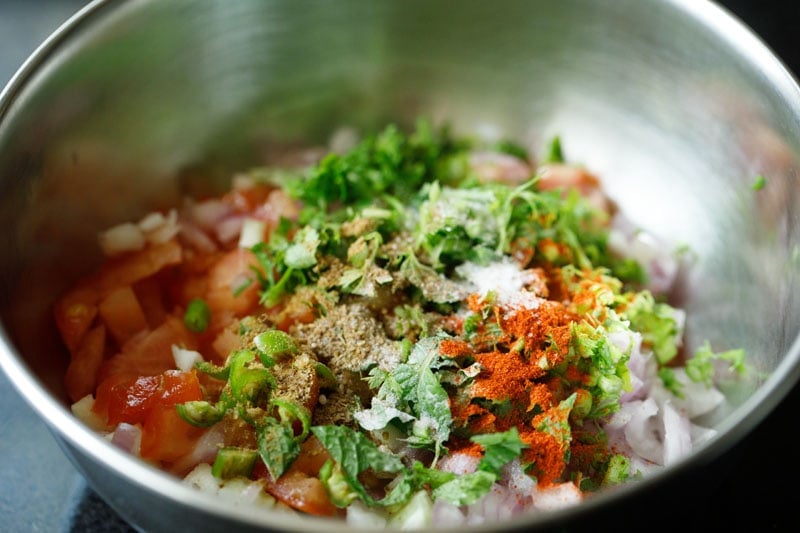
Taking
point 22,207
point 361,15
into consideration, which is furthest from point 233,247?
point 361,15

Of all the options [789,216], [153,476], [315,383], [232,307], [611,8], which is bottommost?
[232,307]

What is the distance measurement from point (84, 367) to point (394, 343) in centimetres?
67

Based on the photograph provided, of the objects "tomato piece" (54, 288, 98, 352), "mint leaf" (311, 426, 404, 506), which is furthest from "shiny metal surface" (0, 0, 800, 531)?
"mint leaf" (311, 426, 404, 506)

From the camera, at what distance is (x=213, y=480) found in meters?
1.41

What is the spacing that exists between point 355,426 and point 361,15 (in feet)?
3.74

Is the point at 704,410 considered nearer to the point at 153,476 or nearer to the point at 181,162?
the point at 153,476

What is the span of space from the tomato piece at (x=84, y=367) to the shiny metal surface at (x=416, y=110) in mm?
31

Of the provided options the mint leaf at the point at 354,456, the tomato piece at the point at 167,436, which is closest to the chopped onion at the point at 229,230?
the tomato piece at the point at 167,436

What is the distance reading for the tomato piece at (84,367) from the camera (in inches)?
66.4

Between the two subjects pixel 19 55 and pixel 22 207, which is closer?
pixel 22 207

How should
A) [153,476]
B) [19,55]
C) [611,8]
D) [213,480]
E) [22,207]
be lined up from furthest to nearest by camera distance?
[19,55] → [611,8] → [22,207] → [213,480] → [153,476]

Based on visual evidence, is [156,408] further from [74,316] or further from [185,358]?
[74,316]

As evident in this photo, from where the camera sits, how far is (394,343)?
1603 mm

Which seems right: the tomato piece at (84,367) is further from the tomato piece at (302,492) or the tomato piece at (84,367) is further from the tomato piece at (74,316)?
the tomato piece at (302,492)
